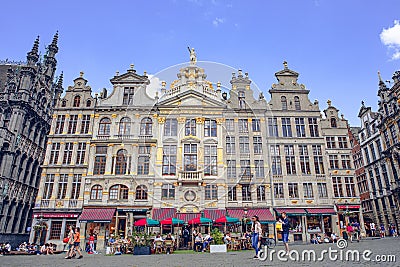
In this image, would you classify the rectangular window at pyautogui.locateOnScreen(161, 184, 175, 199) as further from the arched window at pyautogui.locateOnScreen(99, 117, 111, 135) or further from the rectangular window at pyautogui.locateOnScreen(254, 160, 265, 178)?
the rectangular window at pyautogui.locateOnScreen(254, 160, 265, 178)

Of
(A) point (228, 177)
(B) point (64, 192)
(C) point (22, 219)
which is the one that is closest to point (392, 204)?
(A) point (228, 177)

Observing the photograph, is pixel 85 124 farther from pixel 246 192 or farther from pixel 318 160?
pixel 318 160

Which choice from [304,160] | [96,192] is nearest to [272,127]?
[304,160]

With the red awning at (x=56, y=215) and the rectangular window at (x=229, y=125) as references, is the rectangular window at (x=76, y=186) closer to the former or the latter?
the red awning at (x=56, y=215)

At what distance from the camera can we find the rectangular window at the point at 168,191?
30.2m

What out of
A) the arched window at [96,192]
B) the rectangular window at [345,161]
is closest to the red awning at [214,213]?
the arched window at [96,192]

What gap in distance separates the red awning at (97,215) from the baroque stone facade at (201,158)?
10 centimetres

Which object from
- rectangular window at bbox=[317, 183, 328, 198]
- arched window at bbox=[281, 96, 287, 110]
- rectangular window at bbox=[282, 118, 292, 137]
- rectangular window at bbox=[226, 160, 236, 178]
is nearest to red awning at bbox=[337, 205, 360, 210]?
rectangular window at bbox=[317, 183, 328, 198]

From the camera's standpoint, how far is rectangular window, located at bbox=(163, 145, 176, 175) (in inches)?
1224

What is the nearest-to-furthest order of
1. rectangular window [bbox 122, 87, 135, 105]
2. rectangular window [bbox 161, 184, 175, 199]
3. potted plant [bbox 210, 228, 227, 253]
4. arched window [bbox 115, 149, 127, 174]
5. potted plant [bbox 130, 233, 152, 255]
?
potted plant [bbox 130, 233, 152, 255]
potted plant [bbox 210, 228, 227, 253]
rectangular window [bbox 161, 184, 175, 199]
arched window [bbox 115, 149, 127, 174]
rectangular window [bbox 122, 87, 135, 105]

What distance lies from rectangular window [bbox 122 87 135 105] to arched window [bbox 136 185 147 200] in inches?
397

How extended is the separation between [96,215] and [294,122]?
24122mm

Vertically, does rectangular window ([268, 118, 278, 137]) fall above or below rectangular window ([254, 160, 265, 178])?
above

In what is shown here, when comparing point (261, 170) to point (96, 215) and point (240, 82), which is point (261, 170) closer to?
point (240, 82)
